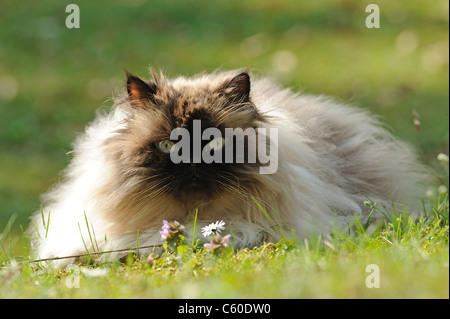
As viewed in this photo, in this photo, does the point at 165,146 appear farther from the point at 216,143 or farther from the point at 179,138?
the point at 216,143

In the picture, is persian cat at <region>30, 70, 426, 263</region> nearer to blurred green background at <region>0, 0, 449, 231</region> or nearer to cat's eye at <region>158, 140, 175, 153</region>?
cat's eye at <region>158, 140, 175, 153</region>

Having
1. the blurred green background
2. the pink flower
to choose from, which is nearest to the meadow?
the blurred green background

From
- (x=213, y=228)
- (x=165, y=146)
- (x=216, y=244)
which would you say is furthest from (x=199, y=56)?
(x=216, y=244)

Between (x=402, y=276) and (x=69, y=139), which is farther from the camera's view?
(x=69, y=139)

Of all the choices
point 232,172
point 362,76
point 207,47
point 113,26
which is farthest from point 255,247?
point 113,26

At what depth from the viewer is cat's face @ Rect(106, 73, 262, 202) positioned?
3455 millimetres

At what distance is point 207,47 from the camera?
8961mm

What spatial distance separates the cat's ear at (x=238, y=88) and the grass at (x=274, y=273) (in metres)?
0.88

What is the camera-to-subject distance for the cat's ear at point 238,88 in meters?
3.71

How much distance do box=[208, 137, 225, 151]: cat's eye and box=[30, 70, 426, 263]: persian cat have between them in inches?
1.2

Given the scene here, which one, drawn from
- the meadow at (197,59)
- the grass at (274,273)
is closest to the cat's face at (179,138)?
the grass at (274,273)

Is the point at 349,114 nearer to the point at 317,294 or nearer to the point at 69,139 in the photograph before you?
the point at 317,294
